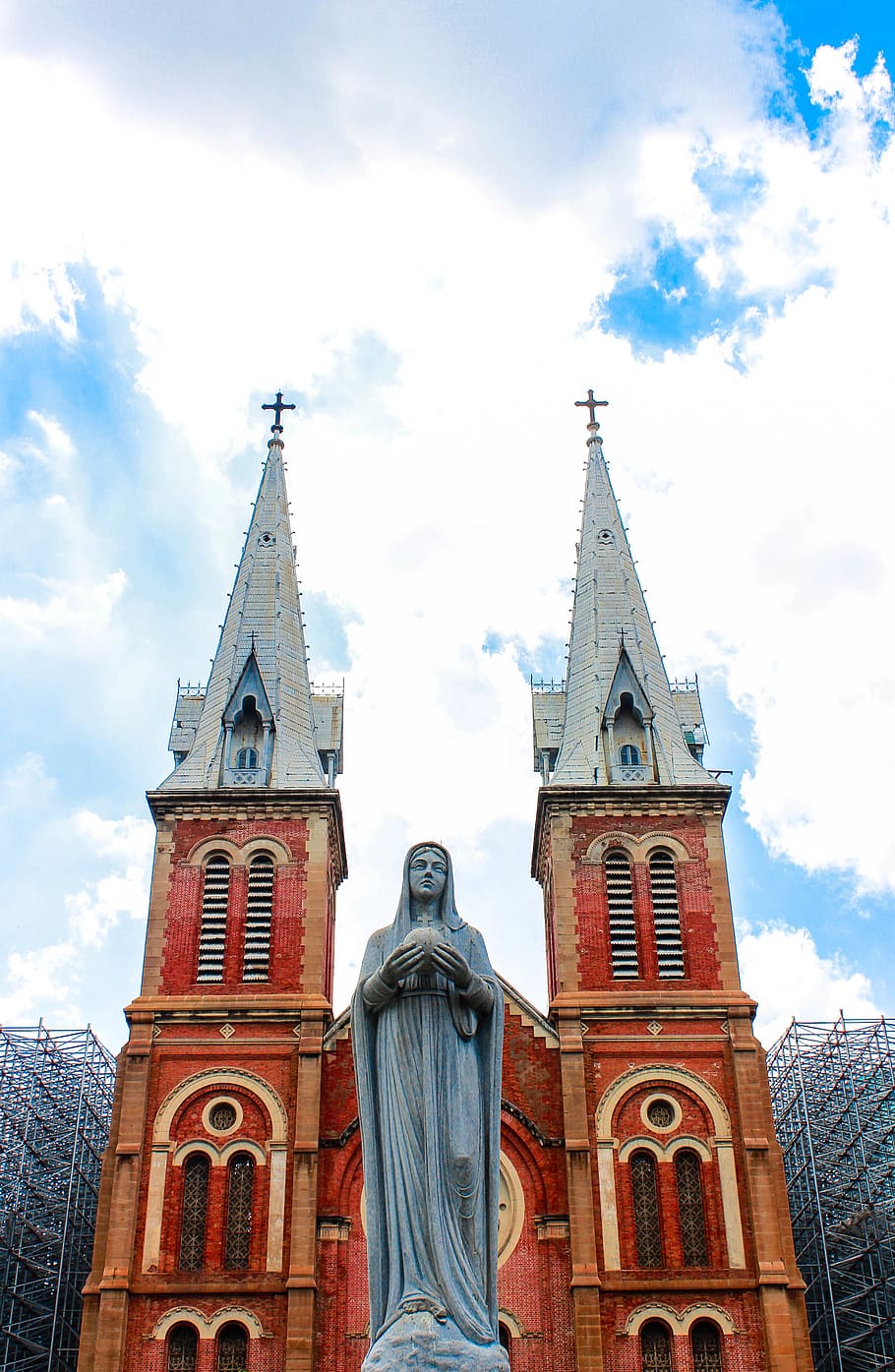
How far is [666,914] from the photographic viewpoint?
109ft

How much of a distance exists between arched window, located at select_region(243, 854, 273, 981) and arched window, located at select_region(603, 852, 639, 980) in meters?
7.33

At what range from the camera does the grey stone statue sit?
27.7ft

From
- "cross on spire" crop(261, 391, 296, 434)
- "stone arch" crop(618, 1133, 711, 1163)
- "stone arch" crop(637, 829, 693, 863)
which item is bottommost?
"stone arch" crop(618, 1133, 711, 1163)

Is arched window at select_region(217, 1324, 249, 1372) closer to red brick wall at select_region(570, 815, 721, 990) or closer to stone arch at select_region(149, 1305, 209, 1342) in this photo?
stone arch at select_region(149, 1305, 209, 1342)

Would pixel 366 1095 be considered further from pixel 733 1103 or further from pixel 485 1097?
pixel 733 1103

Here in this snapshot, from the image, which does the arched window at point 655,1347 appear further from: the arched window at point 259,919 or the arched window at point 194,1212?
the arched window at point 259,919

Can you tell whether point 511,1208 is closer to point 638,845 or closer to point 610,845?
point 610,845

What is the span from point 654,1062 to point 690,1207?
2871mm

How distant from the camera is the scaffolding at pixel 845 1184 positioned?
3731 centimetres

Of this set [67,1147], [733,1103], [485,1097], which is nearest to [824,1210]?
[733,1103]

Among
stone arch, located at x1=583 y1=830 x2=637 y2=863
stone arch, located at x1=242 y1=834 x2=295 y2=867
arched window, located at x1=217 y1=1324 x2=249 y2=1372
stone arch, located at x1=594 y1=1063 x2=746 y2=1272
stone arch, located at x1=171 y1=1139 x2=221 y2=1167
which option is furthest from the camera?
stone arch, located at x1=242 y1=834 x2=295 y2=867

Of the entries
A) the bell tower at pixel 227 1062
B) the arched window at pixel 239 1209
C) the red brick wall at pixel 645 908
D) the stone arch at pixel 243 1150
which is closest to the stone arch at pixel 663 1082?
the red brick wall at pixel 645 908

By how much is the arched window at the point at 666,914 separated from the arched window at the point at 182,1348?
11660 mm

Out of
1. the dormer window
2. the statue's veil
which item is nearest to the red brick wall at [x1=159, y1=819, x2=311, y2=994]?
the dormer window
